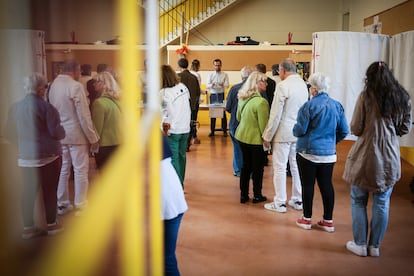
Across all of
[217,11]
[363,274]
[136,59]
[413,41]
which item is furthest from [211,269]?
[217,11]

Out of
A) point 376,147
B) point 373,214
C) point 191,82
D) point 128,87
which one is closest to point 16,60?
point 128,87

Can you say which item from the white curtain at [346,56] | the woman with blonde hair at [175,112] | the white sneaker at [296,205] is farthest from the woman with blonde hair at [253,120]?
the white curtain at [346,56]

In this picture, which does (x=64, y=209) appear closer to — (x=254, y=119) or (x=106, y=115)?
(x=106, y=115)

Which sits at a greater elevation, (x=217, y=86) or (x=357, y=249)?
(x=217, y=86)

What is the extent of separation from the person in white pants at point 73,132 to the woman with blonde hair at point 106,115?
12 millimetres

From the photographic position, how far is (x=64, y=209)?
16.2 inches

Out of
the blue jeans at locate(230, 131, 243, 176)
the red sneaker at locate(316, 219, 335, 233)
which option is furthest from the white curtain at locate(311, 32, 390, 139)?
the red sneaker at locate(316, 219, 335, 233)

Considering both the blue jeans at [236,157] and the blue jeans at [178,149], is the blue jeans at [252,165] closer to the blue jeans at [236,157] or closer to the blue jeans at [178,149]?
the blue jeans at [178,149]

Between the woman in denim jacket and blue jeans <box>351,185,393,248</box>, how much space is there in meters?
0.41

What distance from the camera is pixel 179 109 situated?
4.02m

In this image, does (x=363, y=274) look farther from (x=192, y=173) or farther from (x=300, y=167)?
(x=192, y=173)

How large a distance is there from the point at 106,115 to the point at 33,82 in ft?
0.56

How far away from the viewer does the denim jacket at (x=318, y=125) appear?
332 centimetres

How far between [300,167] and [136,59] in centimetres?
291
